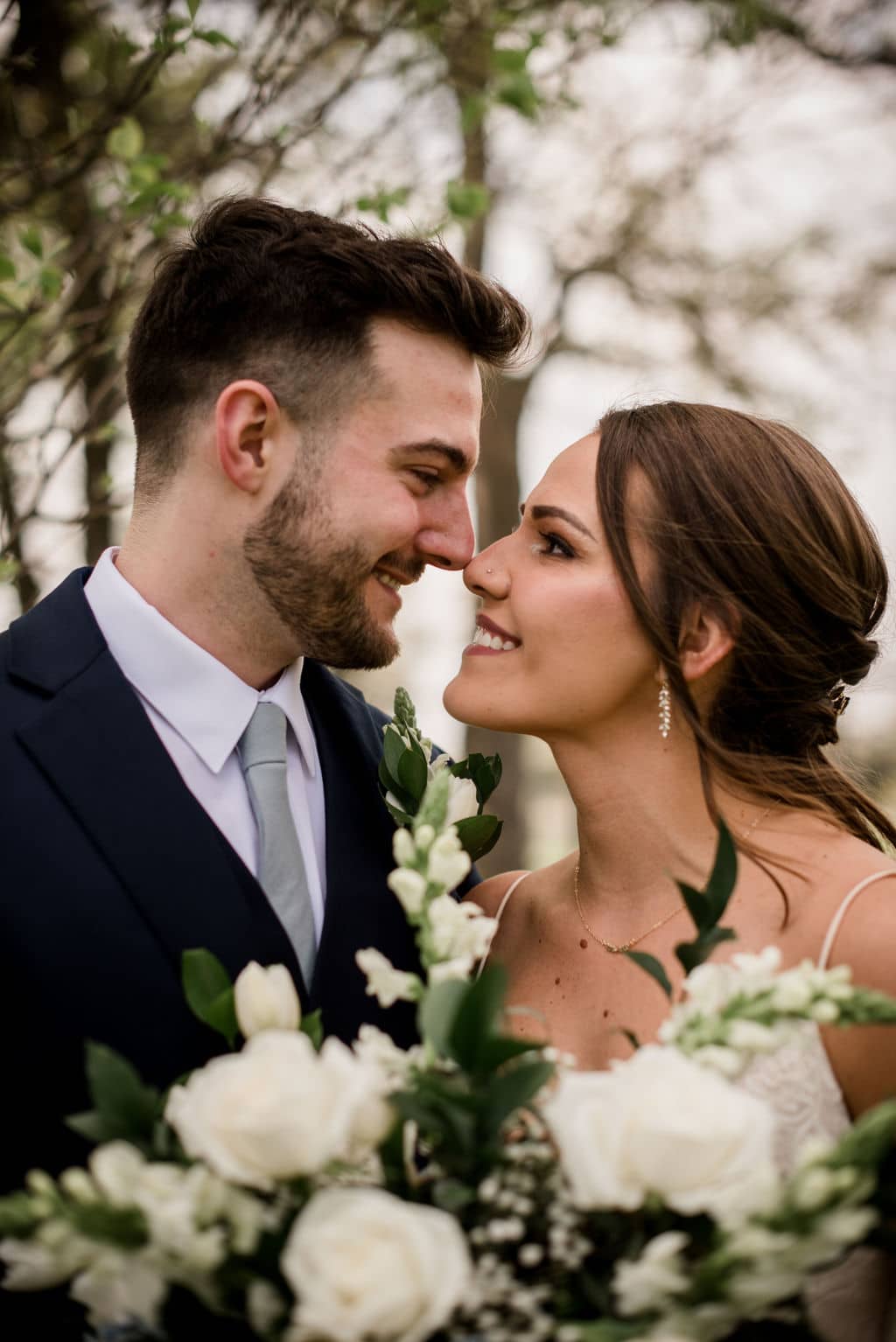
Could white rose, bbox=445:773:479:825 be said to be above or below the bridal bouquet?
below

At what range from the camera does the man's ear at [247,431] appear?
2768 millimetres

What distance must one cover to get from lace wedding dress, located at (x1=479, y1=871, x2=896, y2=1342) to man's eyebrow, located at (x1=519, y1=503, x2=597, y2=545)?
0.97m

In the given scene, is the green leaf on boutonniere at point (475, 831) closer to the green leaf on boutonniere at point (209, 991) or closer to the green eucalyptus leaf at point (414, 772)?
the green eucalyptus leaf at point (414, 772)

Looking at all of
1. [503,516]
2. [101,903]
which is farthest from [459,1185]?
[503,516]

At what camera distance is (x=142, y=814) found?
225 centimetres

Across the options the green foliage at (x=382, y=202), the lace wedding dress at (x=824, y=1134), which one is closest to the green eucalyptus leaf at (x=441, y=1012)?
the lace wedding dress at (x=824, y=1134)

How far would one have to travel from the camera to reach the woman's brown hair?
2.70 m

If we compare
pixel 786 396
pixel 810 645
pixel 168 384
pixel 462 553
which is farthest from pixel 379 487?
pixel 786 396

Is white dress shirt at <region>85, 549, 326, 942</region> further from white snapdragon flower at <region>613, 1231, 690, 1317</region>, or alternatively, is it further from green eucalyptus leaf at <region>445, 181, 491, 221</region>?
green eucalyptus leaf at <region>445, 181, 491, 221</region>

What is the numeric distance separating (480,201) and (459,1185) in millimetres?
2983

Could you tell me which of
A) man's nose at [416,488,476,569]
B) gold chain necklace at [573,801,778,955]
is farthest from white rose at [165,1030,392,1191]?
man's nose at [416,488,476,569]

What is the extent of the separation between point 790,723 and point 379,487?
108cm

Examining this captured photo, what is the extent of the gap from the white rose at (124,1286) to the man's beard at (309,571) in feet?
4.97

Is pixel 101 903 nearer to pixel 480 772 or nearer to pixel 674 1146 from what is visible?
pixel 480 772
